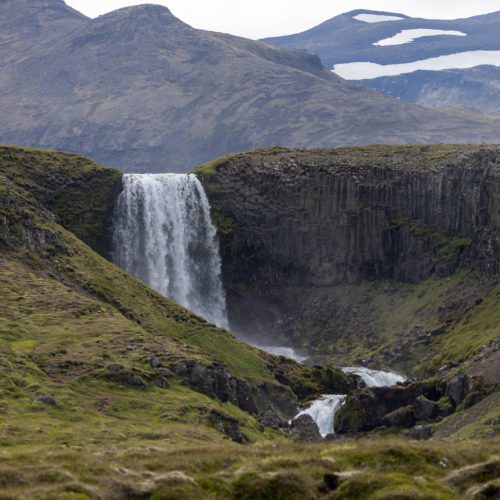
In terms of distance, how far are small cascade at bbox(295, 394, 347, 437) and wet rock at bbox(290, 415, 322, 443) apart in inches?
166

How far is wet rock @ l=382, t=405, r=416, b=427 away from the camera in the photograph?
409 ft

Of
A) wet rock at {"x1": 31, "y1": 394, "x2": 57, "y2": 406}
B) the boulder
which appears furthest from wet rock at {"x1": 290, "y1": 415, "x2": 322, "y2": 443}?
wet rock at {"x1": 31, "y1": 394, "x2": 57, "y2": 406}

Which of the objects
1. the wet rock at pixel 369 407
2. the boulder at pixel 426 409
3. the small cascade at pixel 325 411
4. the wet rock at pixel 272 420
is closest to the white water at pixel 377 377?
the small cascade at pixel 325 411

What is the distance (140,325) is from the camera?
144m

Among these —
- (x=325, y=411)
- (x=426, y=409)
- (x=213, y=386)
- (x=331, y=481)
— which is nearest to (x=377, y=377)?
(x=325, y=411)

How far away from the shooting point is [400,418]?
124812mm

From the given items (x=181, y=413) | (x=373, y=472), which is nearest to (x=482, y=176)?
(x=181, y=413)

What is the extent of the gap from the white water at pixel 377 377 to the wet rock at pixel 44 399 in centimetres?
6588

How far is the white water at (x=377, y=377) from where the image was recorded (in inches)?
6142

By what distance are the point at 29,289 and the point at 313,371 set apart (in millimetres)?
39594

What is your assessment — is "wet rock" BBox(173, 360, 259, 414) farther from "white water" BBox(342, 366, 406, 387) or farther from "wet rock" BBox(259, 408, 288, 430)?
"white water" BBox(342, 366, 406, 387)

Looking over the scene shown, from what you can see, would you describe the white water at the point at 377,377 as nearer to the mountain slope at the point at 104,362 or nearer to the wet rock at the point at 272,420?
the mountain slope at the point at 104,362

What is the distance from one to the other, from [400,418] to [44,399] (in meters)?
44.0

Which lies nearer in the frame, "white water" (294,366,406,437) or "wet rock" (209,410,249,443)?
"wet rock" (209,410,249,443)
